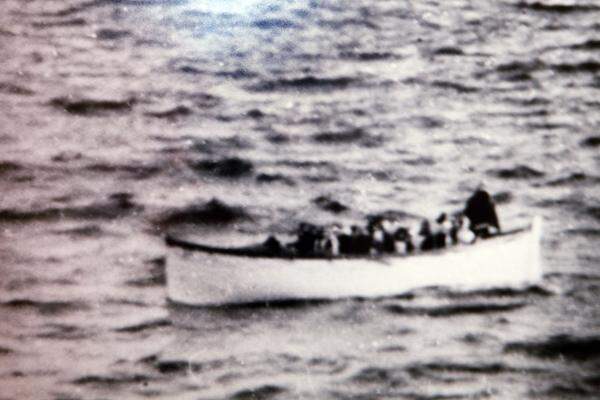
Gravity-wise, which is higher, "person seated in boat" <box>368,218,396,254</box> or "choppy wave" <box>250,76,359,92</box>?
"choppy wave" <box>250,76,359,92</box>

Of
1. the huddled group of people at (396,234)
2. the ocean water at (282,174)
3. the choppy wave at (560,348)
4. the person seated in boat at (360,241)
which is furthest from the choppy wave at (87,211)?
the choppy wave at (560,348)

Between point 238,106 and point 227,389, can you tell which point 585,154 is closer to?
point 238,106

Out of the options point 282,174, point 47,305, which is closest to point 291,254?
point 282,174

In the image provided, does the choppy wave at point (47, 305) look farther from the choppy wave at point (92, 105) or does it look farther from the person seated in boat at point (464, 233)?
the person seated in boat at point (464, 233)

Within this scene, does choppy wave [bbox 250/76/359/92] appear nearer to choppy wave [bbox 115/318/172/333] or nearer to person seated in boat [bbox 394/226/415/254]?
person seated in boat [bbox 394/226/415/254]

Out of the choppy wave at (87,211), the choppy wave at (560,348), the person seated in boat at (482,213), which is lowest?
the choppy wave at (560,348)

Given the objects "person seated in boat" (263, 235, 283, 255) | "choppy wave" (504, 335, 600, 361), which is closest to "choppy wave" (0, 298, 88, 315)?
"person seated in boat" (263, 235, 283, 255)
